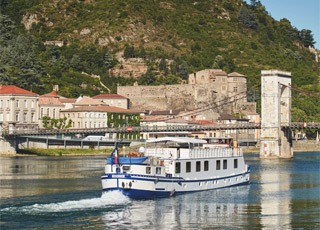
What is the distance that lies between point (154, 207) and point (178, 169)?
5.14 meters

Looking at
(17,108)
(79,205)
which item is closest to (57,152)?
(17,108)

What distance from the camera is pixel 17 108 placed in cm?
9456

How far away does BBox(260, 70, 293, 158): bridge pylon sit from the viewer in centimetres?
8350

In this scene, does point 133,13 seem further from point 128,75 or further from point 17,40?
point 17,40

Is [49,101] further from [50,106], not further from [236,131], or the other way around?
[236,131]

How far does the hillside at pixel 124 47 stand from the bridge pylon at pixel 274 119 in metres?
30.2

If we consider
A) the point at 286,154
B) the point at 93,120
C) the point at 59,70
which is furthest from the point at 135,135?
the point at 59,70

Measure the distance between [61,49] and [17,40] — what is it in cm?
2301

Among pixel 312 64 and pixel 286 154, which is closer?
pixel 286 154

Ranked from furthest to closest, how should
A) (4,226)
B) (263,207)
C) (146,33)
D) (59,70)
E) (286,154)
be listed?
(146,33) → (59,70) → (286,154) → (263,207) → (4,226)

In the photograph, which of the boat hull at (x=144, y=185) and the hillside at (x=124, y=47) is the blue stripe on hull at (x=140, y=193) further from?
the hillside at (x=124, y=47)

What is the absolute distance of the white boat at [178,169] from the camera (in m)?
38.0

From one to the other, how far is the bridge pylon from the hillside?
99.2ft

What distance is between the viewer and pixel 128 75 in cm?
15638
